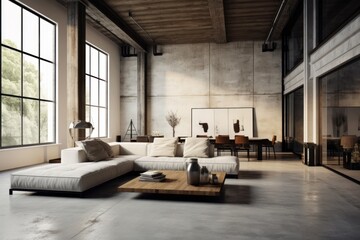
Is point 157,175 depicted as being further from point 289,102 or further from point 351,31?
point 289,102

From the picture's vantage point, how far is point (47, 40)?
9.63 m

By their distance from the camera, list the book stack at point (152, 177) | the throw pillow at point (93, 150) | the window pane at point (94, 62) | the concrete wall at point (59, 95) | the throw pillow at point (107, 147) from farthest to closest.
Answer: the window pane at point (94, 62) → the concrete wall at point (59, 95) → the throw pillow at point (107, 147) → the throw pillow at point (93, 150) → the book stack at point (152, 177)

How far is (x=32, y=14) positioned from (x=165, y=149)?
572cm

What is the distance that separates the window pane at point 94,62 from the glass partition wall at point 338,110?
872 cm

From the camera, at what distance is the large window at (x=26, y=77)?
26.3 ft

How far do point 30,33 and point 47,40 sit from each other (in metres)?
0.64

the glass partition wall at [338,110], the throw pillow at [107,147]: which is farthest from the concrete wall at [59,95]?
the glass partition wall at [338,110]

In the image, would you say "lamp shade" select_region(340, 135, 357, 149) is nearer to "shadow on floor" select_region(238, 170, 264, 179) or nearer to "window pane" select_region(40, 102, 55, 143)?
"shadow on floor" select_region(238, 170, 264, 179)

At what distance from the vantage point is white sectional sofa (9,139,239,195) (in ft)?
15.5

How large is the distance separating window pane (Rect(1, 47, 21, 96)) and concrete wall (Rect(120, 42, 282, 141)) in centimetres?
648

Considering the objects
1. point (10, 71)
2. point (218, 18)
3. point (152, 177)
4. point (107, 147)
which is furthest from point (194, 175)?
point (218, 18)

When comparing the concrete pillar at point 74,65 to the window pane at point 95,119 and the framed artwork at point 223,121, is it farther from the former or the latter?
the framed artwork at point 223,121

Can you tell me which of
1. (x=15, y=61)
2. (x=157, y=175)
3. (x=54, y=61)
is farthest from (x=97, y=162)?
(x=54, y=61)

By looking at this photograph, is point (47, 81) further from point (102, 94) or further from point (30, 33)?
point (102, 94)
